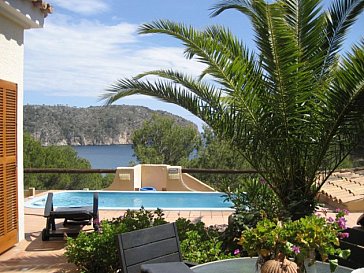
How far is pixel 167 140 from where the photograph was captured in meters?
30.5

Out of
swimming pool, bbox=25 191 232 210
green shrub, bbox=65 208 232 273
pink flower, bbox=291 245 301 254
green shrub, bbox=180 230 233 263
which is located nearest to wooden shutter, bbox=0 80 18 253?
green shrub, bbox=65 208 232 273

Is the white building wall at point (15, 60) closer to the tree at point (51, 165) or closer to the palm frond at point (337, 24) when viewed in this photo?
the palm frond at point (337, 24)

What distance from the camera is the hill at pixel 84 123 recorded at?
3519 cm

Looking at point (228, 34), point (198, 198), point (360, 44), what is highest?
point (228, 34)

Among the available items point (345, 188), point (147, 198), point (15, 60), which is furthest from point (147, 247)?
point (147, 198)

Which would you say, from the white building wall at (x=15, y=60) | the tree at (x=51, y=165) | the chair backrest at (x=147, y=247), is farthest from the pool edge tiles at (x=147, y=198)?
the tree at (x=51, y=165)

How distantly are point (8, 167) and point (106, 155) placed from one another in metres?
49.9

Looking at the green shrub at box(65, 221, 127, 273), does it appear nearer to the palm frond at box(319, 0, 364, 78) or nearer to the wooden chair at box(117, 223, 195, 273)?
the wooden chair at box(117, 223, 195, 273)

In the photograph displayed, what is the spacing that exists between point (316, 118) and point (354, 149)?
0.68 metres

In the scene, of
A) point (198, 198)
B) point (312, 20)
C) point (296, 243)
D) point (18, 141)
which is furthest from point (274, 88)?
point (198, 198)

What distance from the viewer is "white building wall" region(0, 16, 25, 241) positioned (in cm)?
575

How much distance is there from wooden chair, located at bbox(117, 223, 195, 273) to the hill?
3002cm

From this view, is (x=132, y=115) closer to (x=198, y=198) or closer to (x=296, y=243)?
(x=198, y=198)

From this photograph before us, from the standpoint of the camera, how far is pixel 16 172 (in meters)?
6.14
